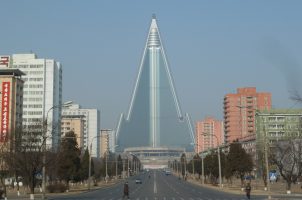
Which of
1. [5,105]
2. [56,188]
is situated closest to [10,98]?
[5,105]

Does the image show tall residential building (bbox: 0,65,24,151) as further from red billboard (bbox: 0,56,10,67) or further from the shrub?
the shrub

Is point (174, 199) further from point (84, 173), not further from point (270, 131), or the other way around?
point (270, 131)

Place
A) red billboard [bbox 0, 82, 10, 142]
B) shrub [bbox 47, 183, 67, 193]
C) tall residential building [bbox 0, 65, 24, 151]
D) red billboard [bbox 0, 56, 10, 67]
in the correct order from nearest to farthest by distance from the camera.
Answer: shrub [bbox 47, 183, 67, 193] → red billboard [bbox 0, 82, 10, 142] → tall residential building [bbox 0, 65, 24, 151] → red billboard [bbox 0, 56, 10, 67]

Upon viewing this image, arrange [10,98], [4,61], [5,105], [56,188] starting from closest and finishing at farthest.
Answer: [56,188], [5,105], [10,98], [4,61]

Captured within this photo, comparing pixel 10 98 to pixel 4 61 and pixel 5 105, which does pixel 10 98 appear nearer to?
pixel 5 105

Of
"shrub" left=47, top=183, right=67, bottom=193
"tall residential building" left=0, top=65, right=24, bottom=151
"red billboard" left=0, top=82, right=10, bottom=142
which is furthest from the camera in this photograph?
"tall residential building" left=0, top=65, right=24, bottom=151

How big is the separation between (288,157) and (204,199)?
3650cm

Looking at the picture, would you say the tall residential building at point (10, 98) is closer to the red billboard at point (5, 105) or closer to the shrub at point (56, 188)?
the red billboard at point (5, 105)

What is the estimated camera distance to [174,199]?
5319cm

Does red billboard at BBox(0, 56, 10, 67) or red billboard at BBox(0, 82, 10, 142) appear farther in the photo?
red billboard at BBox(0, 56, 10, 67)

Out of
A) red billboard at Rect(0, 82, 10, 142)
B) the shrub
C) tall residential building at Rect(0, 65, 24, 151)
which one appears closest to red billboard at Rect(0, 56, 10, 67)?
tall residential building at Rect(0, 65, 24, 151)

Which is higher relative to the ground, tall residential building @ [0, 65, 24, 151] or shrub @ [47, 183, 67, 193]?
tall residential building @ [0, 65, 24, 151]

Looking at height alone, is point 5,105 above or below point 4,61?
below

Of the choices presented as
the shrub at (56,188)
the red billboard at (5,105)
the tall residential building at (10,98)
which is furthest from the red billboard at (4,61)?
the shrub at (56,188)
